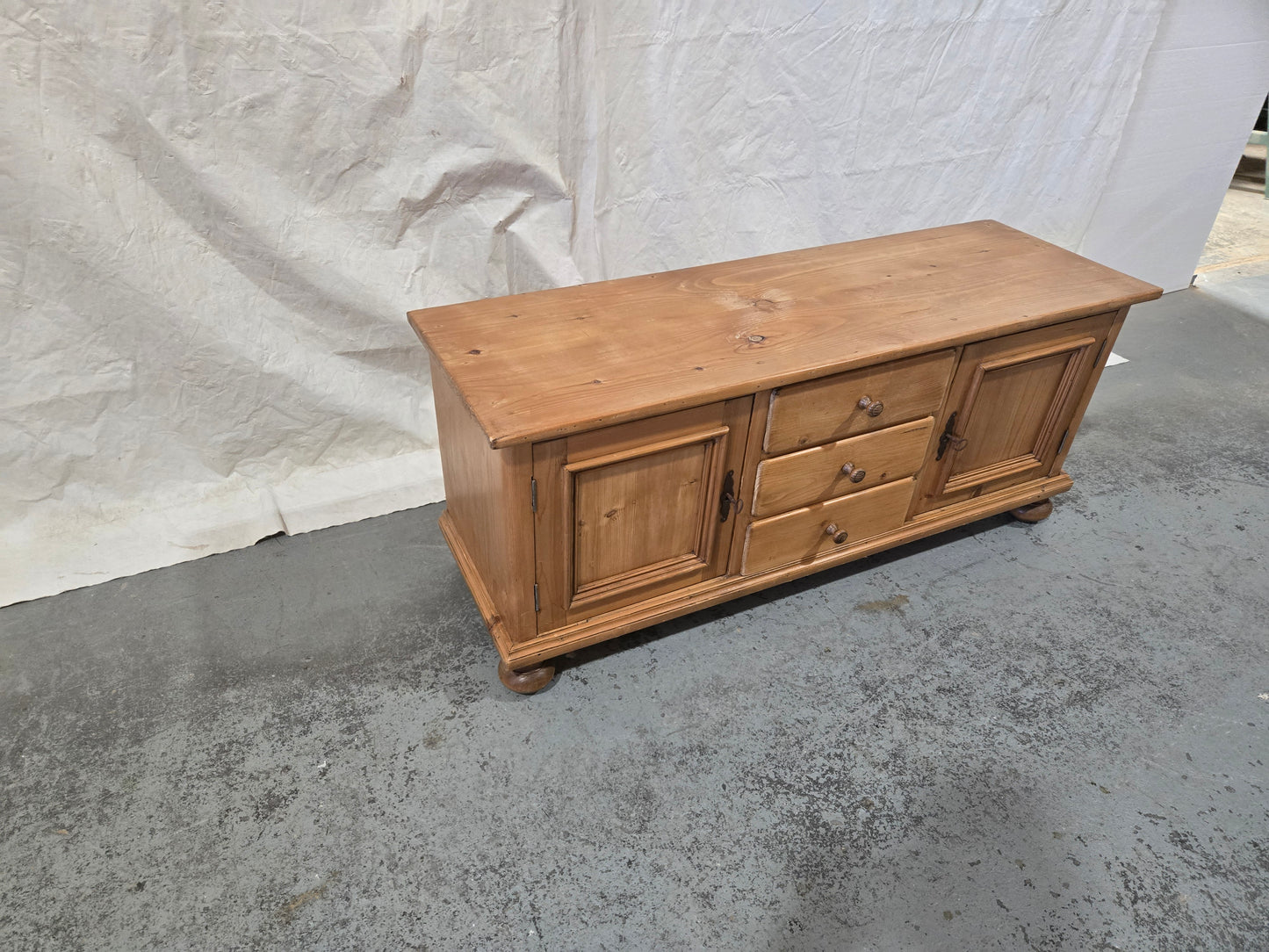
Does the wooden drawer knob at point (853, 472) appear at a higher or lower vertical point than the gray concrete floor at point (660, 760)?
higher

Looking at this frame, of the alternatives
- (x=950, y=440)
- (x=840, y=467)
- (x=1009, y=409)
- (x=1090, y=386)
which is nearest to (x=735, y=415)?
(x=840, y=467)

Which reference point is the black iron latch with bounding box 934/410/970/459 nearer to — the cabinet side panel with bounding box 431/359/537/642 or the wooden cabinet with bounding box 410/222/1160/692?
the wooden cabinet with bounding box 410/222/1160/692

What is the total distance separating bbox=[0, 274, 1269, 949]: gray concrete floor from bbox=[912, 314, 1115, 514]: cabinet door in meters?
0.19

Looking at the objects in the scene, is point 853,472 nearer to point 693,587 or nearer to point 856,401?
point 856,401

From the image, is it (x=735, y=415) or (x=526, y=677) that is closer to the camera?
(x=735, y=415)

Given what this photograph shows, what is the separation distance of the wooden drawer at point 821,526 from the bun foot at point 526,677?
1.33ft

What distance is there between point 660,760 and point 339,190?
1.27m

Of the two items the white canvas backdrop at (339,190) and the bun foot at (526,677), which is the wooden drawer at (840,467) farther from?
the white canvas backdrop at (339,190)

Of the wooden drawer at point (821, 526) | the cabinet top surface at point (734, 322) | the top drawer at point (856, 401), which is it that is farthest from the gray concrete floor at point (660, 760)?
the cabinet top surface at point (734, 322)

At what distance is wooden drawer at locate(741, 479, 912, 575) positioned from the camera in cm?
152

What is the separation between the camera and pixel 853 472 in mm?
1503

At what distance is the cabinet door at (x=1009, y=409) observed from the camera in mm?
1568

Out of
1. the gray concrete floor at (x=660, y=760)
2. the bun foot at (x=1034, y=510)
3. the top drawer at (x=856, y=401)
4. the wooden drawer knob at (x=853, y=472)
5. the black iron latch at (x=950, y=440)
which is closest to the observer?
the gray concrete floor at (x=660, y=760)

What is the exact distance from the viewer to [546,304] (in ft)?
4.89
